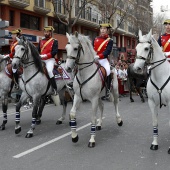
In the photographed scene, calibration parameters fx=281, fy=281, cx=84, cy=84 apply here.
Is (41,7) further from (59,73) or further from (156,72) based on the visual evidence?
(156,72)

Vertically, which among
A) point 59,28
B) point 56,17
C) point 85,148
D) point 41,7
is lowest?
point 85,148

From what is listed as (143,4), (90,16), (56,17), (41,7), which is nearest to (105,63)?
(41,7)

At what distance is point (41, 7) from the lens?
30.0 meters

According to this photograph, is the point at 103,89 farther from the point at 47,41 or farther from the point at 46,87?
the point at 47,41

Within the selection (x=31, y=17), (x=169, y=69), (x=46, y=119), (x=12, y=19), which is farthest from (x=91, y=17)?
(x=169, y=69)

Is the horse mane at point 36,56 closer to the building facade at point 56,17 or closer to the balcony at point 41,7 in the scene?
the building facade at point 56,17

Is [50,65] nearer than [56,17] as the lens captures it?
Yes

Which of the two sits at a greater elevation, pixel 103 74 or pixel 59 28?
pixel 59 28

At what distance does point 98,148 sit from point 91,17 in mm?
34844

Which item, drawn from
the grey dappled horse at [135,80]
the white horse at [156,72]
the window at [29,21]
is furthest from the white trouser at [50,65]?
the window at [29,21]

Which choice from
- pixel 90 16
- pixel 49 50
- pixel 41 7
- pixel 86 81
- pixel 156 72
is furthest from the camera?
pixel 90 16

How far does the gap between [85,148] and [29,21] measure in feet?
82.8

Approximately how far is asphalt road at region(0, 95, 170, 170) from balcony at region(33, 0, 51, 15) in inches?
875

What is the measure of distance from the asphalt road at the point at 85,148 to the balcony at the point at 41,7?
73.0 feet
